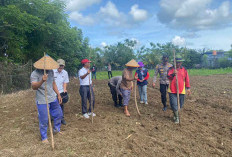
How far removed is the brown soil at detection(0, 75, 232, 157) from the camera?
3.19 m

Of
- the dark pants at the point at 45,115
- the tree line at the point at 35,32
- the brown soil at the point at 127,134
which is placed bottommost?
the brown soil at the point at 127,134

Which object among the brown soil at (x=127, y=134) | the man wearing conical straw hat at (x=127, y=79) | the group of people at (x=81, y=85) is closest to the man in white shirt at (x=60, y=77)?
the group of people at (x=81, y=85)

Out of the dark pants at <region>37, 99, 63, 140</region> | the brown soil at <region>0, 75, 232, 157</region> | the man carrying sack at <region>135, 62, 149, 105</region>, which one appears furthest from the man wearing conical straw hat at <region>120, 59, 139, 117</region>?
the dark pants at <region>37, 99, 63, 140</region>

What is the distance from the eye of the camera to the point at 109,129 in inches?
167

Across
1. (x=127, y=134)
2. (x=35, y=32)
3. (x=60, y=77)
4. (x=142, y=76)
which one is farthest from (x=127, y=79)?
(x=35, y=32)

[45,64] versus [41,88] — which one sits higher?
[45,64]

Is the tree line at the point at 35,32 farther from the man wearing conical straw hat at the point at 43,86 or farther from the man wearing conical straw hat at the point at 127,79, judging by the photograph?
the man wearing conical straw hat at the point at 43,86

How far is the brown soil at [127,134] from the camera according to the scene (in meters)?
3.19

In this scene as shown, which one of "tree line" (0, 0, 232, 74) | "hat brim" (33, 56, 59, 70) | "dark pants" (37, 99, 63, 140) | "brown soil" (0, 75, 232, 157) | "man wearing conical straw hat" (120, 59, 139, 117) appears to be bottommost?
"brown soil" (0, 75, 232, 157)

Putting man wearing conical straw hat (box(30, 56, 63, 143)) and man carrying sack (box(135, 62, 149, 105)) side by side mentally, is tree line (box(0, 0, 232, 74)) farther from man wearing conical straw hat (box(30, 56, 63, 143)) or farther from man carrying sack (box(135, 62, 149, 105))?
man wearing conical straw hat (box(30, 56, 63, 143))

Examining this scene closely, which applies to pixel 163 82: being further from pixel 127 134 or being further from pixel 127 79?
pixel 127 134

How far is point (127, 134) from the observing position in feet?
13.0

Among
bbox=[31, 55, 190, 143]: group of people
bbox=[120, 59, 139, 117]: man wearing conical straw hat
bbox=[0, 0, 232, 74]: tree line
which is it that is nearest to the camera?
bbox=[31, 55, 190, 143]: group of people

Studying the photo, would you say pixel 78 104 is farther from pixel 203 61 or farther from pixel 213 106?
pixel 203 61
